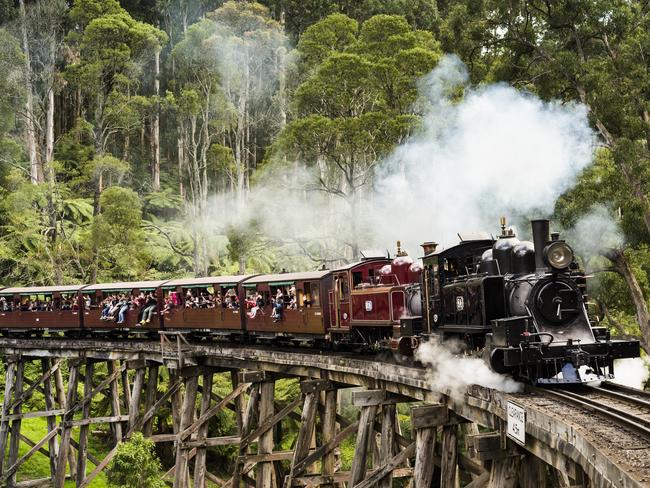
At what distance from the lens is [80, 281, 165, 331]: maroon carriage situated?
2516 cm

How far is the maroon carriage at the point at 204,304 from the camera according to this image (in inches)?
878

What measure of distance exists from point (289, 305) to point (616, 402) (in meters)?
10.8

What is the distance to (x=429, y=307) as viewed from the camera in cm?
1413

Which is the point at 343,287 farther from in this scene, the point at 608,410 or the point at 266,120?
the point at 266,120

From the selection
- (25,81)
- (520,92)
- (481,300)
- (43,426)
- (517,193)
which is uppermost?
(25,81)

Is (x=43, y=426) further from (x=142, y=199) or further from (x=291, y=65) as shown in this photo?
(x=291, y=65)

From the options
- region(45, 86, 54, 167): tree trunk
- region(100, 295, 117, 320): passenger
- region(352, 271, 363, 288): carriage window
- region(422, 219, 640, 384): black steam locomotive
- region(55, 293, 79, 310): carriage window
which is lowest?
region(422, 219, 640, 384): black steam locomotive

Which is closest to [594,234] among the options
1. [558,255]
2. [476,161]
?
[476,161]

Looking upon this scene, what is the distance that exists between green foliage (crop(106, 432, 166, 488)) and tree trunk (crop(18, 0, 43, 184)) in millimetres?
28791

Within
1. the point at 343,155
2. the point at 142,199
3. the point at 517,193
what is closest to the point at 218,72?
the point at 142,199

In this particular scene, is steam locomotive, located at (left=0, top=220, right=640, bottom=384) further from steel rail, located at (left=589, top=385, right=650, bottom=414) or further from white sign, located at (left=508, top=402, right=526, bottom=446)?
white sign, located at (left=508, top=402, right=526, bottom=446)

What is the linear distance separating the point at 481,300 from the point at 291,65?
130 feet

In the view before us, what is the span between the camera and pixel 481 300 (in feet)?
39.4

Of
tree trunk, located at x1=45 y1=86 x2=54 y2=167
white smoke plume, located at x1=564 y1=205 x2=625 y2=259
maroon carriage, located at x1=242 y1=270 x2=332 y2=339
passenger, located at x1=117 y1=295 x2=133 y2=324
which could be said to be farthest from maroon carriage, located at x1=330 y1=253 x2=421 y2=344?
tree trunk, located at x1=45 y1=86 x2=54 y2=167
